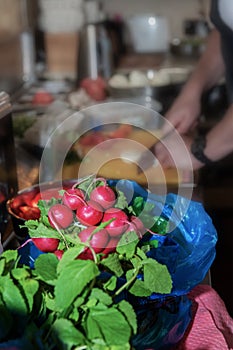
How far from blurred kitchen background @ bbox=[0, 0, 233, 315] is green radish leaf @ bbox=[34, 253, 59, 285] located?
75 centimetres

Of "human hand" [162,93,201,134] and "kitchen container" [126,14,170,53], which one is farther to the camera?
"kitchen container" [126,14,170,53]

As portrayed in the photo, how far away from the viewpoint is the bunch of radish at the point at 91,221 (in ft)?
2.43

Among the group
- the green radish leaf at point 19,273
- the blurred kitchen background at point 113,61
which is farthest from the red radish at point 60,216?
the blurred kitchen background at point 113,61

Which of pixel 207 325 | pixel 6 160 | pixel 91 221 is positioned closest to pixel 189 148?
pixel 6 160

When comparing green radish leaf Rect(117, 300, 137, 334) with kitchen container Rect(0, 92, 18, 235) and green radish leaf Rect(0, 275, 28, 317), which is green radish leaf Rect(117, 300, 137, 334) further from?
kitchen container Rect(0, 92, 18, 235)

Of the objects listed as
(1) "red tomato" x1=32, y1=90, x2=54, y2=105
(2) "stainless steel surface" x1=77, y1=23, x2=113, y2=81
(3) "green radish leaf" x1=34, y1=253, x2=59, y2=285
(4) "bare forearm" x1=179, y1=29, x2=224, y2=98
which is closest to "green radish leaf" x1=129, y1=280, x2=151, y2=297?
(3) "green radish leaf" x1=34, y1=253, x2=59, y2=285

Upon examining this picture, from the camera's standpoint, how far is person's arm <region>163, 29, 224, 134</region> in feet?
5.96

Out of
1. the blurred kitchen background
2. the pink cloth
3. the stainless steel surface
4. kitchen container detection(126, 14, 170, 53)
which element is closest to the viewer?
the pink cloth

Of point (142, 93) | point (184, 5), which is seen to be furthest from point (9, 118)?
point (184, 5)

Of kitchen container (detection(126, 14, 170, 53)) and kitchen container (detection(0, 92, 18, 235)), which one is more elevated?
kitchen container (detection(0, 92, 18, 235))

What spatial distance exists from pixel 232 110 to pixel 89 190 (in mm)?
830

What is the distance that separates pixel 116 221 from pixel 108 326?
0.60 ft

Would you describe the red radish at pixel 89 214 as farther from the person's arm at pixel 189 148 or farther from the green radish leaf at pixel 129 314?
the person's arm at pixel 189 148

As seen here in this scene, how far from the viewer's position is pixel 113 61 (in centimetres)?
339
